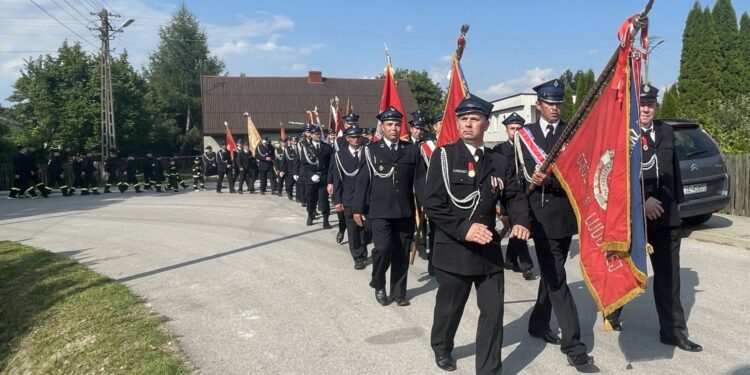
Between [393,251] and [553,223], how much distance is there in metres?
2.18

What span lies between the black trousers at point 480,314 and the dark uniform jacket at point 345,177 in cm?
396

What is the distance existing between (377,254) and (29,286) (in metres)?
4.44

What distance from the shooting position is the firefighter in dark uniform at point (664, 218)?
4.79 m

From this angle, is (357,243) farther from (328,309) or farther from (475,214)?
(475,214)

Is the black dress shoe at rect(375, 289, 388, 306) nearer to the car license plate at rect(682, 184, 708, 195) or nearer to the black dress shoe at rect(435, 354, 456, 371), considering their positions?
the black dress shoe at rect(435, 354, 456, 371)

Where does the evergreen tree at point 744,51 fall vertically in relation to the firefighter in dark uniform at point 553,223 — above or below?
above

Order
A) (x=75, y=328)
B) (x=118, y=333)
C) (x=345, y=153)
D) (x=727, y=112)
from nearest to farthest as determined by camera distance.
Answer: (x=118, y=333)
(x=75, y=328)
(x=345, y=153)
(x=727, y=112)

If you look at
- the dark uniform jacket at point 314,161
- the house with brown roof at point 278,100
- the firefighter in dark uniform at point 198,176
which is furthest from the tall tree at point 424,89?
the dark uniform jacket at point 314,161

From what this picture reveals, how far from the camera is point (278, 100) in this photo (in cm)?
4641

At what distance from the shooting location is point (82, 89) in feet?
134

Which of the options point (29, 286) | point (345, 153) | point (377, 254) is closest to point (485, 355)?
point (377, 254)

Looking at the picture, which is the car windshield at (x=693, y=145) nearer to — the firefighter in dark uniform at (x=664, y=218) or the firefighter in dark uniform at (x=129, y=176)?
the firefighter in dark uniform at (x=664, y=218)

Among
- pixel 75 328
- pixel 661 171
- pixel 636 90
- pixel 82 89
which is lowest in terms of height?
pixel 75 328

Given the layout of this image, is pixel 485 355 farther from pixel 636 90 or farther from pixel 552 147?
pixel 636 90
